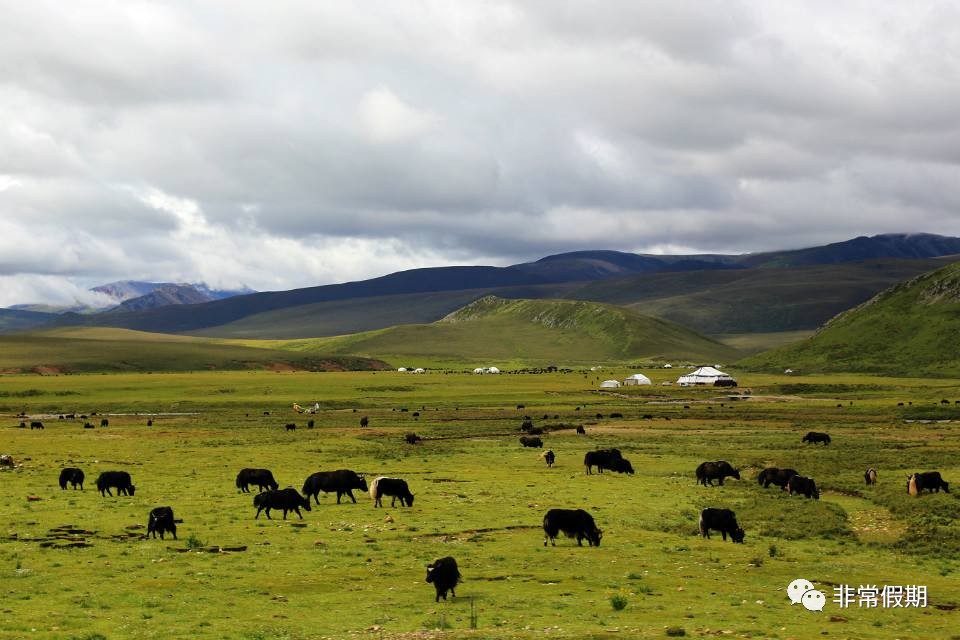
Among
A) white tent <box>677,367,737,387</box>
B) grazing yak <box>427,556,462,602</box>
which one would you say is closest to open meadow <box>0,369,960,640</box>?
grazing yak <box>427,556,462,602</box>

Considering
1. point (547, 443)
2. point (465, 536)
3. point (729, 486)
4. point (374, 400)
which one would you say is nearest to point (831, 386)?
point (374, 400)

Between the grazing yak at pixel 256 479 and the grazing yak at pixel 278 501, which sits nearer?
the grazing yak at pixel 278 501

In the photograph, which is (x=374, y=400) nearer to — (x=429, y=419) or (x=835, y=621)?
(x=429, y=419)

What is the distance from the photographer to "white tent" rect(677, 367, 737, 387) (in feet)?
579

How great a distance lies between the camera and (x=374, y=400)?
135125 mm

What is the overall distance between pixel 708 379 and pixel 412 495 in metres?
152

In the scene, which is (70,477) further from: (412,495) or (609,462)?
(609,462)

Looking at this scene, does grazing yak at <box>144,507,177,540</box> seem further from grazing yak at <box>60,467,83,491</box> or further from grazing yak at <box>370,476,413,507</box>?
grazing yak at <box>60,467,83,491</box>

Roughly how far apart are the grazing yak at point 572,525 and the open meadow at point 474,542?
0.51m

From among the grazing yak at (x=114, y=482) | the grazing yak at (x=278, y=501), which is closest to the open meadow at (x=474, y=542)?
the grazing yak at (x=278, y=501)

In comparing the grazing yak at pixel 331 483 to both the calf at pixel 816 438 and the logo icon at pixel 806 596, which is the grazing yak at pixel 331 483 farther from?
the calf at pixel 816 438

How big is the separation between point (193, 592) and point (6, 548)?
9.25m

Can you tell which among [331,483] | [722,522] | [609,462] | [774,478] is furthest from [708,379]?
[722,522]

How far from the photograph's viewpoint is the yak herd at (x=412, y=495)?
30.0 meters
